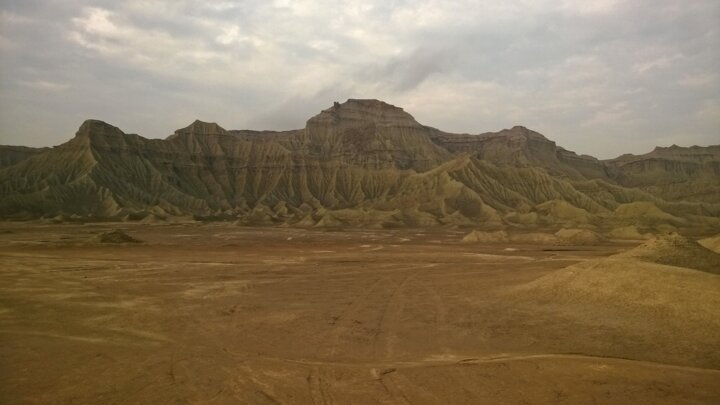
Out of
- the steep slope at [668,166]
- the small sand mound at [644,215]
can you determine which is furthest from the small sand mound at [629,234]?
the steep slope at [668,166]

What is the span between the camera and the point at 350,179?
142 m

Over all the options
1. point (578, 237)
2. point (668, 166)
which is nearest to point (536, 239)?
point (578, 237)

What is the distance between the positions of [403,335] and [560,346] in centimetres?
396

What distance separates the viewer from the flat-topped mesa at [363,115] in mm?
181375

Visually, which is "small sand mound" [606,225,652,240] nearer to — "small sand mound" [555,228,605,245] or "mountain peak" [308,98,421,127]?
"small sand mound" [555,228,605,245]

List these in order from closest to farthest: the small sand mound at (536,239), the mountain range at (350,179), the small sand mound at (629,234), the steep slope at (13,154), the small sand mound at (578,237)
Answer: the small sand mound at (578,237) < the small sand mound at (536,239) < the small sand mound at (629,234) < the mountain range at (350,179) < the steep slope at (13,154)

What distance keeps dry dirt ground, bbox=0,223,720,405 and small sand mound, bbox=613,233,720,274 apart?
5.56 metres

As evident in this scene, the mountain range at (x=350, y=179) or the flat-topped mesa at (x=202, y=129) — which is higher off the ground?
the flat-topped mesa at (x=202, y=129)

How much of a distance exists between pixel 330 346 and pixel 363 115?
178 m

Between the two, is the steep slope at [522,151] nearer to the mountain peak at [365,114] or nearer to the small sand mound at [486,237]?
the mountain peak at [365,114]

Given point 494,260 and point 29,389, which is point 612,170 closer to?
point 494,260

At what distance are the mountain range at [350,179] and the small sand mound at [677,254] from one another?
68765 millimetres

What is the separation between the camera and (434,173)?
417ft

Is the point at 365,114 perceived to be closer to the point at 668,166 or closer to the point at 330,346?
the point at 668,166
